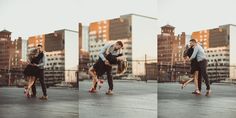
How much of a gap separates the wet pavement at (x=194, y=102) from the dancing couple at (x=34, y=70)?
1779 mm

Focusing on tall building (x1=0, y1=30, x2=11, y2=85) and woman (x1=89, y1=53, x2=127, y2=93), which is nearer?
woman (x1=89, y1=53, x2=127, y2=93)

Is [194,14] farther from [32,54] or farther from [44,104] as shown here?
[44,104]

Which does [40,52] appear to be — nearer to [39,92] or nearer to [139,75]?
[39,92]

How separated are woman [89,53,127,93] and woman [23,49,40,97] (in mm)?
838

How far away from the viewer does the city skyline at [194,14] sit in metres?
4.14

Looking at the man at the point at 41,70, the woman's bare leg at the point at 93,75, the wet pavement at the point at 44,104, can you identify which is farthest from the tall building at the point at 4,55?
the woman's bare leg at the point at 93,75

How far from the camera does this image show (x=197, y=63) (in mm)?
4453

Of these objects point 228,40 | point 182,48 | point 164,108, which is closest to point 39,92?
point 164,108

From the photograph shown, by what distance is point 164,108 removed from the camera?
480 centimetres

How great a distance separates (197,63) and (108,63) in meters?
1.29

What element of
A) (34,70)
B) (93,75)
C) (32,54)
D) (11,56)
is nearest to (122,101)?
(93,75)

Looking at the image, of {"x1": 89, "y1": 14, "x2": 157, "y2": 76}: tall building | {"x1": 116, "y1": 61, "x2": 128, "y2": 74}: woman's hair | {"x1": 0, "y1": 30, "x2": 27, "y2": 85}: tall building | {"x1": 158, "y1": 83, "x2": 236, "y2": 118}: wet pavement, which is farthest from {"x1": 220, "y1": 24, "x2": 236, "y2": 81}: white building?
{"x1": 0, "y1": 30, "x2": 27, "y2": 85}: tall building

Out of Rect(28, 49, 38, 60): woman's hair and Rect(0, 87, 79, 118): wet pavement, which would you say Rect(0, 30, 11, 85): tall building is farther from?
Rect(28, 49, 38, 60): woman's hair

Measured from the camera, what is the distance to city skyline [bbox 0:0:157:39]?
5344 millimetres
